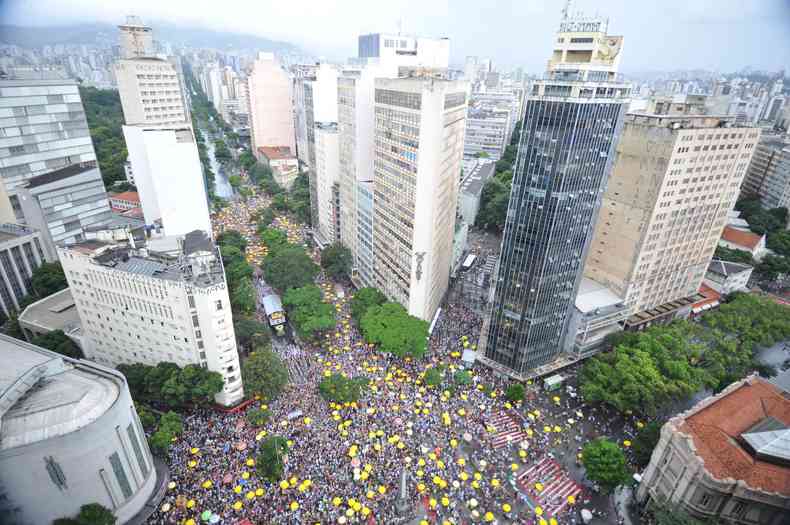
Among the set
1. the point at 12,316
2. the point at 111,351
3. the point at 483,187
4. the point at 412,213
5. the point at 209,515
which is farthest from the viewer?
the point at 483,187

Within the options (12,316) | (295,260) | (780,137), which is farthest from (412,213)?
(780,137)

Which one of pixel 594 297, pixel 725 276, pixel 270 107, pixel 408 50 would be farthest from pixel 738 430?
pixel 270 107

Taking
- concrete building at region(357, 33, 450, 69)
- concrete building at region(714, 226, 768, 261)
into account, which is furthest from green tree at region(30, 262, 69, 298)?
concrete building at region(714, 226, 768, 261)

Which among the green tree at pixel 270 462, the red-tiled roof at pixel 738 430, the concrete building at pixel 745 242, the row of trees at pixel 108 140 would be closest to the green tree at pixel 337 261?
the green tree at pixel 270 462

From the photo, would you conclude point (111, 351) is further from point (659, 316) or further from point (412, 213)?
point (659, 316)

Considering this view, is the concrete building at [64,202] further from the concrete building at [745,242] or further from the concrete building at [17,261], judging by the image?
the concrete building at [745,242]

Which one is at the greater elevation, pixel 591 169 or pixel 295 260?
pixel 591 169
